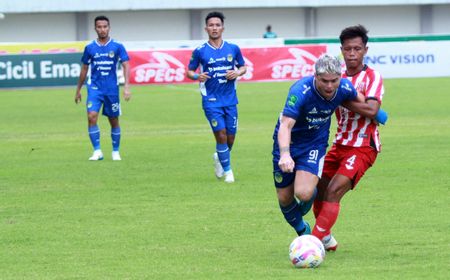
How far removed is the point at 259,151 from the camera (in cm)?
1847

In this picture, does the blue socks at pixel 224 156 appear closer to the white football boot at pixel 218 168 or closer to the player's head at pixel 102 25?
the white football boot at pixel 218 168

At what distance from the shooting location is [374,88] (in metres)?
9.24

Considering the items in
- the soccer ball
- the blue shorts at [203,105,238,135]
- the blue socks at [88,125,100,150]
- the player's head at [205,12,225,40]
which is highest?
the player's head at [205,12,225,40]

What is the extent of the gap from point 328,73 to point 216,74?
632cm

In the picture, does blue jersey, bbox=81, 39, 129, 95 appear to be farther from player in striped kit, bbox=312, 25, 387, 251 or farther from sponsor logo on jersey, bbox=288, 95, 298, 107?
sponsor logo on jersey, bbox=288, 95, 298, 107

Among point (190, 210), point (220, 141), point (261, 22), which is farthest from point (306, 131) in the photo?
point (261, 22)

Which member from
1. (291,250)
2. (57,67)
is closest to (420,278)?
(291,250)

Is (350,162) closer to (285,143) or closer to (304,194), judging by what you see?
(304,194)

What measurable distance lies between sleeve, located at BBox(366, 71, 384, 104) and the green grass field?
1.27 m

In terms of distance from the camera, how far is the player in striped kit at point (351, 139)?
9156 mm

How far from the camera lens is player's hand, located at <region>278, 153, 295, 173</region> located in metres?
8.52

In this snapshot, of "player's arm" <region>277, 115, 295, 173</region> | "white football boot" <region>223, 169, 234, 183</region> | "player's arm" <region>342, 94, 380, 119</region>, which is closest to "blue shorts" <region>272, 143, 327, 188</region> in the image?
"player's arm" <region>277, 115, 295, 173</region>

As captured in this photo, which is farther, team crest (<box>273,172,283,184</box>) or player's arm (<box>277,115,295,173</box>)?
team crest (<box>273,172,283,184</box>)

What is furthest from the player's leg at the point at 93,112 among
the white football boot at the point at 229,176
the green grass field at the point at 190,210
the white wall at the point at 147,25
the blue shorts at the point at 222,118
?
the white wall at the point at 147,25
